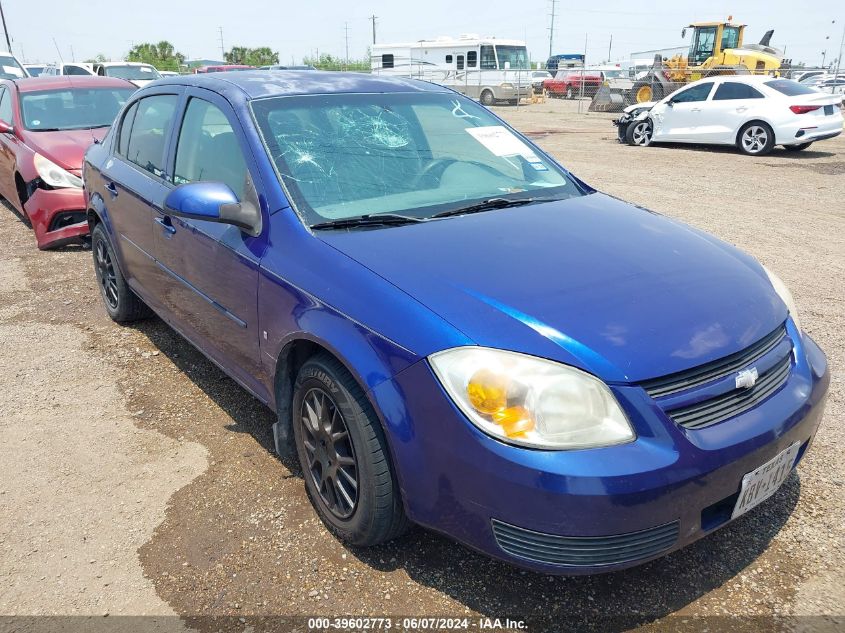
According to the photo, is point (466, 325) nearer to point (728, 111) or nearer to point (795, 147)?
point (728, 111)

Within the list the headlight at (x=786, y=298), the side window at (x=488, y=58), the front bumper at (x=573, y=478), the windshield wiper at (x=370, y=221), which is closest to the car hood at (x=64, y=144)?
the windshield wiper at (x=370, y=221)

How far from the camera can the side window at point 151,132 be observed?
384 centimetres

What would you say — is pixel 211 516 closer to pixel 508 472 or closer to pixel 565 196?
pixel 508 472

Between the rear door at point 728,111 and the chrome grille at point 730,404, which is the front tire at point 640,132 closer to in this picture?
the rear door at point 728,111

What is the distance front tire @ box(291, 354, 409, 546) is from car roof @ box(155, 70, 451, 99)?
1476 millimetres

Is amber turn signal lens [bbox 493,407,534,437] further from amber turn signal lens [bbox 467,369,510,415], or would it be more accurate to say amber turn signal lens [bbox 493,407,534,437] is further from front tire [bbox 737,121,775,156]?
front tire [bbox 737,121,775,156]

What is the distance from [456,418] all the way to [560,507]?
388 mm

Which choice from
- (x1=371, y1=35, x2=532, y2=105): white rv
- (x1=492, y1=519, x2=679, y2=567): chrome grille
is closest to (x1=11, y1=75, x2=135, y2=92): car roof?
(x1=492, y1=519, x2=679, y2=567): chrome grille

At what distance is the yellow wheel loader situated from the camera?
950 inches

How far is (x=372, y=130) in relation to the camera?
327 cm

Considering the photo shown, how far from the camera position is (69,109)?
25.2 ft

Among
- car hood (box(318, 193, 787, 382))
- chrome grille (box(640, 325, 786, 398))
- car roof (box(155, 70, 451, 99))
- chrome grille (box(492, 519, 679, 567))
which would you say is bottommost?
chrome grille (box(492, 519, 679, 567))

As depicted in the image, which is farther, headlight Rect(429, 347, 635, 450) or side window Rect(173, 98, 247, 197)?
side window Rect(173, 98, 247, 197)

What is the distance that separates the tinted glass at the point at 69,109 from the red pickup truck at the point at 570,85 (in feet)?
95.8
